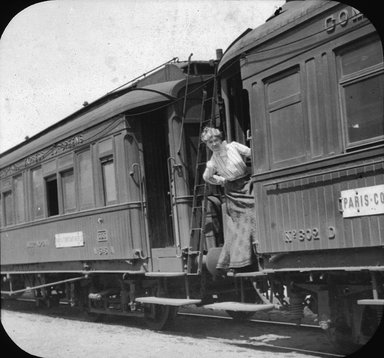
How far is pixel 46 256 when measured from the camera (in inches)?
463

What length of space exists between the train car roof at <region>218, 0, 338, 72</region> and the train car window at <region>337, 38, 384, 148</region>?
1.88 feet

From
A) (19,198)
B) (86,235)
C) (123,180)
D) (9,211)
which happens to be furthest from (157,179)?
(9,211)

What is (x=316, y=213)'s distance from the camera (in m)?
5.85

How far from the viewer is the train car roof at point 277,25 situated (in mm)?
5930

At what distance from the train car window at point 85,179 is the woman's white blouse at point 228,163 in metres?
3.07

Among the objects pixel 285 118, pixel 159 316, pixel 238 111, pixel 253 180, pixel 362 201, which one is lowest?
pixel 159 316

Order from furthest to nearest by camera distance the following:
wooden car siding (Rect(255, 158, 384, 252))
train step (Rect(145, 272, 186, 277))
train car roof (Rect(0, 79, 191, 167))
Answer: train car roof (Rect(0, 79, 191, 167))
train step (Rect(145, 272, 186, 277))
wooden car siding (Rect(255, 158, 384, 252))

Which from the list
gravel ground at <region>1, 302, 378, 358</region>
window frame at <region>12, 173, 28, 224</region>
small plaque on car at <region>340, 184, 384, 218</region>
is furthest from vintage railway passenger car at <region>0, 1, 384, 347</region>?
gravel ground at <region>1, 302, 378, 358</region>

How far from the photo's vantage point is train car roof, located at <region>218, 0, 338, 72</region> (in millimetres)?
5930

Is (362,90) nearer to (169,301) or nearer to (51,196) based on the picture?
(169,301)

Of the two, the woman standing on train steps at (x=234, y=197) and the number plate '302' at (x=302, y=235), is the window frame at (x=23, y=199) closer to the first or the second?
the woman standing on train steps at (x=234, y=197)

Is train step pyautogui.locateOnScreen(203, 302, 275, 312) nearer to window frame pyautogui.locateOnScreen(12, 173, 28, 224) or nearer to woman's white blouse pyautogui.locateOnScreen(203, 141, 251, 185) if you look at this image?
woman's white blouse pyautogui.locateOnScreen(203, 141, 251, 185)

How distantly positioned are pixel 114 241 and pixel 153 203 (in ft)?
2.88

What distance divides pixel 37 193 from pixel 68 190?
159cm
